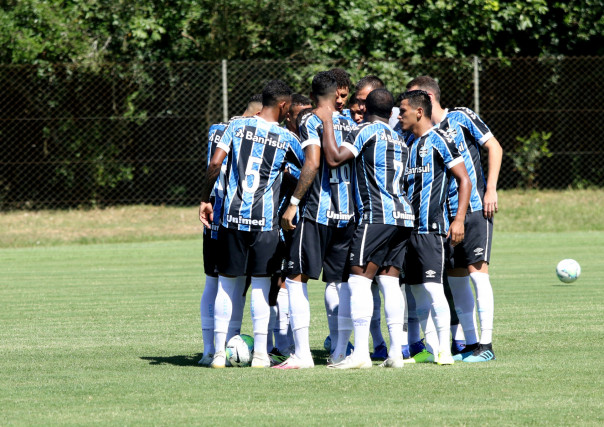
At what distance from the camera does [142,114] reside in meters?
19.5

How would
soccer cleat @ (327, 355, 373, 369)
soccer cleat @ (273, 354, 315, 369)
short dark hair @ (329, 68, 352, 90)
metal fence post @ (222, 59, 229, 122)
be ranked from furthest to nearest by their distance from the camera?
1. metal fence post @ (222, 59, 229, 122)
2. short dark hair @ (329, 68, 352, 90)
3. soccer cleat @ (273, 354, 315, 369)
4. soccer cleat @ (327, 355, 373, 369)

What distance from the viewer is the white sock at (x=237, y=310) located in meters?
7.73

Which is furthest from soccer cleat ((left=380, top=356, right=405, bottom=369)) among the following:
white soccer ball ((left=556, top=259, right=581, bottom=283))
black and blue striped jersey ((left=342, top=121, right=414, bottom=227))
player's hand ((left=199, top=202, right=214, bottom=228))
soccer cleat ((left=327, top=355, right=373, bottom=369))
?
white soccer ball ((left=556, top=259, right=581, bottom=283))

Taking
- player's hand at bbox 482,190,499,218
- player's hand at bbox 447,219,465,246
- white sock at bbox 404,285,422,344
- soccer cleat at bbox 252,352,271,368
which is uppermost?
player's hand at bbox 482,190,499,218

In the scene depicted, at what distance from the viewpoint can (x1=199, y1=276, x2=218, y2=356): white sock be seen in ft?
25.6

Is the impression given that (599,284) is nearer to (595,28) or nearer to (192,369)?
(192,369)

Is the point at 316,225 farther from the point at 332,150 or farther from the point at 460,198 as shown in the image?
the point at 460,198

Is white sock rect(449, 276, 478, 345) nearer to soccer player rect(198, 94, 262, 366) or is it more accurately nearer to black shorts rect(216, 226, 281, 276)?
black shorts rect(216, 226, 281, 276)

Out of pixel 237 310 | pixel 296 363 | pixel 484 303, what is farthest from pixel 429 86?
pixel 296 363

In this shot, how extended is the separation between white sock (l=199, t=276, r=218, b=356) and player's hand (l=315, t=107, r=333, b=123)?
1712 millimetres

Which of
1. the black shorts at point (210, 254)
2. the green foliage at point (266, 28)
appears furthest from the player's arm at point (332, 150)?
the green foliage at point (266, 28)

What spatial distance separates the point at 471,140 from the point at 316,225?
1626 millimetres

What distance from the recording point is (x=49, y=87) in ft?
62.6

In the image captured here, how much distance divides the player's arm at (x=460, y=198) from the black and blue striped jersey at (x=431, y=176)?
64mm
